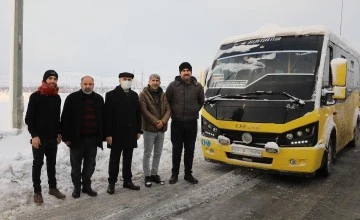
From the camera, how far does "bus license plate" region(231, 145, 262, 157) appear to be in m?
5.97

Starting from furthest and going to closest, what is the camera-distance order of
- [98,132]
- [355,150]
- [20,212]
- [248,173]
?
[355,150], [248,173], [98,132], [20,212]

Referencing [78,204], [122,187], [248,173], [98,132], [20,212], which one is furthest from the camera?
[248,173]

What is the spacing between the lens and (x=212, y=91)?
22.6ft

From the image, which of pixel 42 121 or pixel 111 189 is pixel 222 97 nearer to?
pixel 111 189

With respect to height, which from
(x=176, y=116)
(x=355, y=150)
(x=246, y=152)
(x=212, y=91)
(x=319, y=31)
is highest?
(x=319, y=31)

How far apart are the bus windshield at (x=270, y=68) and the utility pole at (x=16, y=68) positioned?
12.9ft

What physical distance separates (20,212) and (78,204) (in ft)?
2.42

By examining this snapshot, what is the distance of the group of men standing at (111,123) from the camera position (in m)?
4.93

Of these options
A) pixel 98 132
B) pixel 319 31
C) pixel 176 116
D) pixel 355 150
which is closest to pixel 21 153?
pixel 98 132

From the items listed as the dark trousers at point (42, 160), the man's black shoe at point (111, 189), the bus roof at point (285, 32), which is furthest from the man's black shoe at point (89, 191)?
the bus roof at point (285, 32)

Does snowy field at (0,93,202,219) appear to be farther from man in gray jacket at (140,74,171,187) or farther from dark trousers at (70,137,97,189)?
man in gray jacket at (140,74,171,187)

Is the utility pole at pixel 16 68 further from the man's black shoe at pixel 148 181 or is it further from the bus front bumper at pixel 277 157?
the bus front bumper at pixel 277 157

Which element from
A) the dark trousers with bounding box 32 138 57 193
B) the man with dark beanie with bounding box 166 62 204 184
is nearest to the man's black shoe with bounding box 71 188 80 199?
the dark trousers with bounding box 32 138 57 193

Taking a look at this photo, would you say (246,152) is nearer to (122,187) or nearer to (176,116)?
(176,116)
